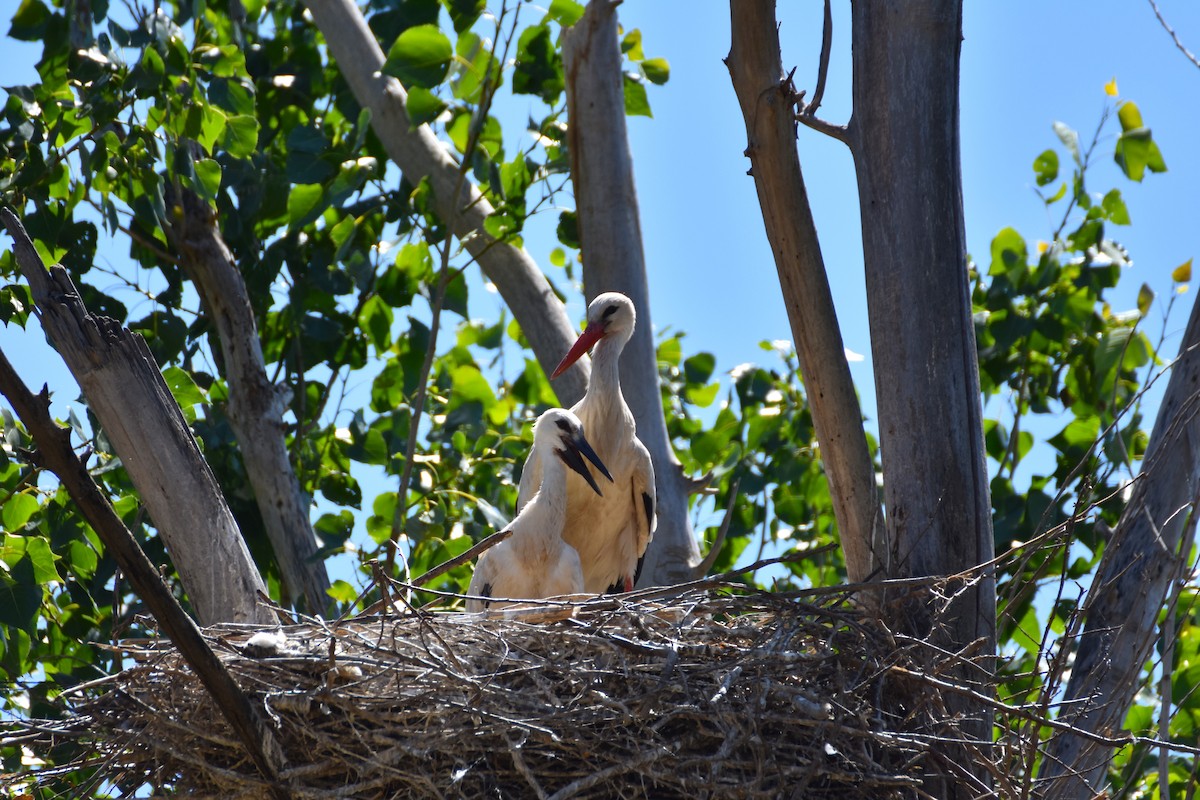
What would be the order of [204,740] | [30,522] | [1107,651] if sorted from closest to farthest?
[204,740], [1107,651], [30,522]

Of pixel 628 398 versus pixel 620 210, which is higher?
pixel 620 210

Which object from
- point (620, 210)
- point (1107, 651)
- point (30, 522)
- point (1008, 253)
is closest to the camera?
point (1107, 651)

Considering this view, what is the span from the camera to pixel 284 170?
274 inches

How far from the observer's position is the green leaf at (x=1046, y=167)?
21.1ft

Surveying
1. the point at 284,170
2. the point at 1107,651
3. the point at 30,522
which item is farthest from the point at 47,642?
the point at 1107,651

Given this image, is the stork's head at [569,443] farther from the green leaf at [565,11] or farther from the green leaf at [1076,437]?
the green leaf at [1076,437]

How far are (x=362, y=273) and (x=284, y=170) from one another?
945 mm

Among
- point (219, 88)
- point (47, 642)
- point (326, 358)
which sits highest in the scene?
point (219, 88)

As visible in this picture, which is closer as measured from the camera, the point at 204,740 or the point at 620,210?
the point at 204,740

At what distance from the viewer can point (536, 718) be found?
3.37 metres

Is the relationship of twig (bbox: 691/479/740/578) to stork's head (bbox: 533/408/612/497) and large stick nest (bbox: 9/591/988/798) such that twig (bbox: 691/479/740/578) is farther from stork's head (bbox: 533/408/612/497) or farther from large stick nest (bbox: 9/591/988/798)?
large stick nest (bbox: 9/591/988/798)

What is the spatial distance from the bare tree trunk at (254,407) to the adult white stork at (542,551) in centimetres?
72

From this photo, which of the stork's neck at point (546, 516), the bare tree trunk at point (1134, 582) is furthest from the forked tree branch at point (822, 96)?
the stork's neck at point (546, 516)

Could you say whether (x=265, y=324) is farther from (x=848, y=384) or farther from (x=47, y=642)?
(x=848, y=384)
